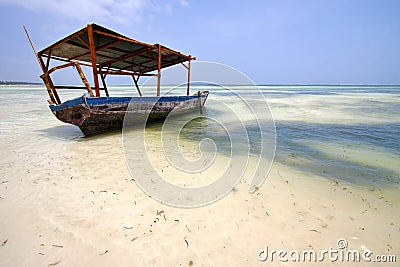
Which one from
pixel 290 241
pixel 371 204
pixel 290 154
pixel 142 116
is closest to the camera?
pixel 290 241

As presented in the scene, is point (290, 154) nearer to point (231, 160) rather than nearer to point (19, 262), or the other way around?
point (231, 160)

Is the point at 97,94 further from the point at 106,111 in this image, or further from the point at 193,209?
the point at 193,209

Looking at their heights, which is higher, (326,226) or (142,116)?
(142,116)

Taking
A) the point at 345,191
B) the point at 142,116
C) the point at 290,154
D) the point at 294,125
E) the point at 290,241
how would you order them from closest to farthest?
the point at 290,241
the point at 345,191
the point at 290,154
the point at 142,116
the point at 294,125

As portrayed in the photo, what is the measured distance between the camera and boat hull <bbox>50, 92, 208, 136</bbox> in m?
6.20

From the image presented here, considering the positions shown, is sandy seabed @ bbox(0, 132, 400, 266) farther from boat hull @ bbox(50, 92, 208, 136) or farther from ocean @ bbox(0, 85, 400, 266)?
boat hull @ bbox(50, 92, 208, 136)

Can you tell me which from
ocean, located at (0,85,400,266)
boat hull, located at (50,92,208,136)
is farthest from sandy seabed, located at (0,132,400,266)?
boat hull, located at (50,92,208,136)

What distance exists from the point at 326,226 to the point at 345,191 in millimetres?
1361

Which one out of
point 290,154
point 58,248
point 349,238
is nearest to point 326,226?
point 349,238

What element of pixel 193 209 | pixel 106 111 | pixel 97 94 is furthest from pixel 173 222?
pixel 97 94

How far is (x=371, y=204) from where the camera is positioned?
314cm

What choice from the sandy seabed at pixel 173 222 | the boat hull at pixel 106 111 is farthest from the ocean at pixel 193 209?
the boat hull at pixel 106 111

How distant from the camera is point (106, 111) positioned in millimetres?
6672

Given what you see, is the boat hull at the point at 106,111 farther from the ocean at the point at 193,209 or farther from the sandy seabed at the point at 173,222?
the sandy seabed at the point at 173,222
